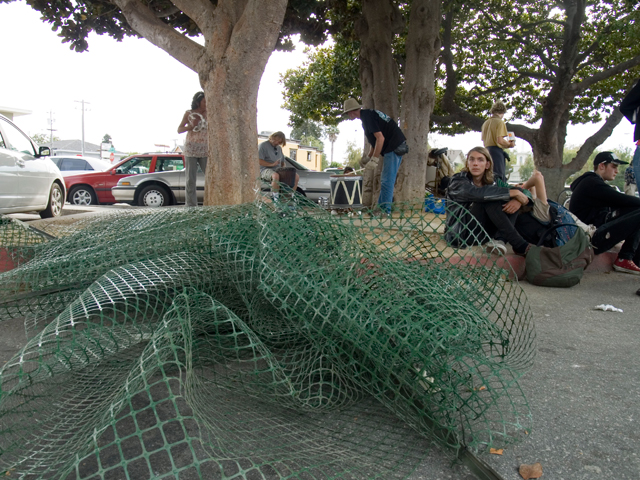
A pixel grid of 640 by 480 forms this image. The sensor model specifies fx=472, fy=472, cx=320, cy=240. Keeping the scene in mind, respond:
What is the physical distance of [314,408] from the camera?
1.81 m

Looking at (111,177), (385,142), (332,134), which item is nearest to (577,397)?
(385,142)

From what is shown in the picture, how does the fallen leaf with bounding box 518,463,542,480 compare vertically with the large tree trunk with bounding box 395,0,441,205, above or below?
below

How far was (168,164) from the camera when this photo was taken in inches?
517

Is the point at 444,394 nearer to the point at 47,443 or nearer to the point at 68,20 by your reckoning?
the point at 47,443

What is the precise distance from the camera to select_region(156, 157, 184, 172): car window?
13.1 meters

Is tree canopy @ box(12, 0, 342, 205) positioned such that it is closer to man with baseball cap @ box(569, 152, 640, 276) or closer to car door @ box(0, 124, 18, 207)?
car door @ box(0, 124, 18, 207)

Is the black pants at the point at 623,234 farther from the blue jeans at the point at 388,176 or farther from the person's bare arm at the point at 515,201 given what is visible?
the blue jeans at the point at 388,176

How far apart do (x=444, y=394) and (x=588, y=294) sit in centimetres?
331

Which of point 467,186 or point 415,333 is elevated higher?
point 467,186

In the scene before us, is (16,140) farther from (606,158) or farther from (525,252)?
(606,158)

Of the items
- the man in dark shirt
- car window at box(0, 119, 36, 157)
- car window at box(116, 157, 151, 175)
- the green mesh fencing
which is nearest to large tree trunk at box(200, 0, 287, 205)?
the man in dark shirt

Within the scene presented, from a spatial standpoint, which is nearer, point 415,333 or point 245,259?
point 415,333

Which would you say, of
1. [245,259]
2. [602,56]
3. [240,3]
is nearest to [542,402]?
[245,259]

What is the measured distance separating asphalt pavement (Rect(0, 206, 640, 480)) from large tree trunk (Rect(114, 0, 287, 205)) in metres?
3.25
